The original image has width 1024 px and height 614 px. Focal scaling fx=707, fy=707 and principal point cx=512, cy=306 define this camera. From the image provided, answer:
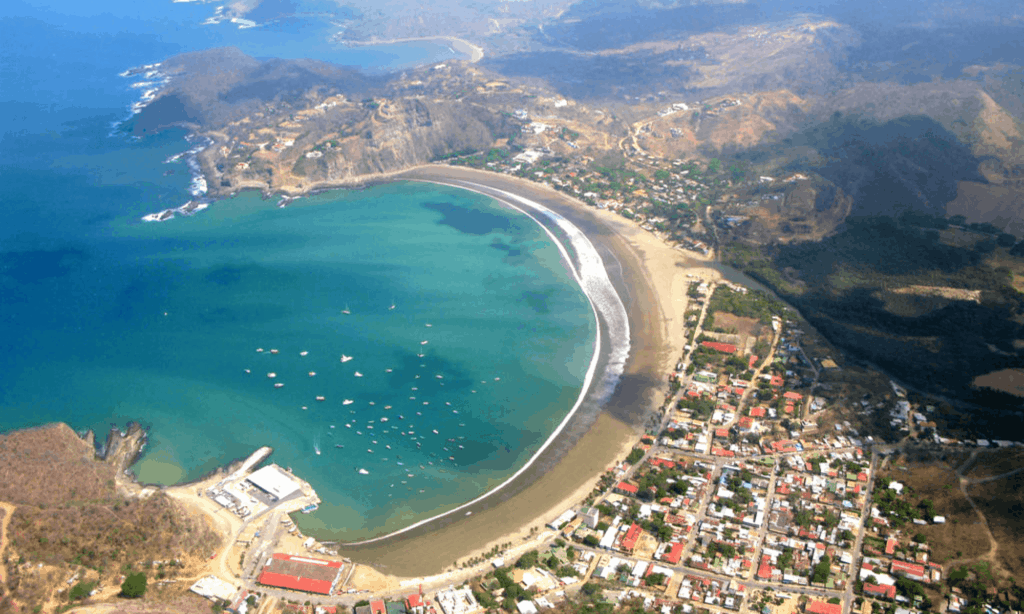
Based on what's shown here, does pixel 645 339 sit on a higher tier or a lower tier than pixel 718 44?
lower

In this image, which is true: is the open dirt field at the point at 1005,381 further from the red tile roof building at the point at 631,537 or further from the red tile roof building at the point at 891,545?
the red tile roof building at the point at 631,537

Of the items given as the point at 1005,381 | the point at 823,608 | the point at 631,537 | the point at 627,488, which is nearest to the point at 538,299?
the point at 627,488

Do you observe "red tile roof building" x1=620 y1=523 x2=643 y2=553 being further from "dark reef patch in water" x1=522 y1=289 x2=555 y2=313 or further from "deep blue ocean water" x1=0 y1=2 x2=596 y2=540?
"dark reef patch in water" x1=522 y1=289 x2=555 y2=313

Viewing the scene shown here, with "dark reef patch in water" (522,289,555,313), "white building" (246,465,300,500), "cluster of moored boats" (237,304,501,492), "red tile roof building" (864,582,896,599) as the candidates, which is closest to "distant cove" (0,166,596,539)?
"cluster of moored boats" (237,304,501,492)

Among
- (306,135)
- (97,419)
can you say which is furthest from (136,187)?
(97,419)

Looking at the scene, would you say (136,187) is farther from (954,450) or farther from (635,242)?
(954,450)

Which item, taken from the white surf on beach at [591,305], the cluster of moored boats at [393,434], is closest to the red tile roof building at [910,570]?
the white surf on beach at [591,305]
